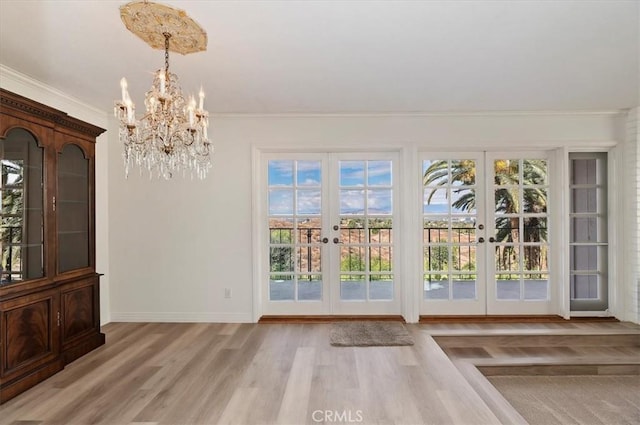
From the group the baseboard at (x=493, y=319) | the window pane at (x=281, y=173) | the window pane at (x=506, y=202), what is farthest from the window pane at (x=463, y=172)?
the window pane at (x=281, y=173)

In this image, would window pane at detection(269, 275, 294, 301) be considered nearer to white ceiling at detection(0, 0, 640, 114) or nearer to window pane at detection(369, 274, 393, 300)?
window pane at detection(369, 274, 393, 300)

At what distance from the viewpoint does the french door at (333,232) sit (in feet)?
13.4

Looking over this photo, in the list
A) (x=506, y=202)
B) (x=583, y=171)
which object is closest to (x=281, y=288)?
(x=506, y=202)

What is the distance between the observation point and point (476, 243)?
4.09m

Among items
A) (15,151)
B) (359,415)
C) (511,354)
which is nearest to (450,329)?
(511,354)

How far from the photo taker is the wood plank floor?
2.17m

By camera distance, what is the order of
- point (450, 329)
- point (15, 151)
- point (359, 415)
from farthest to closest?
point (450, 329)
point (15, 151)
point (359, 415)

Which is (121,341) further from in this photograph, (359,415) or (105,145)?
(359,415)

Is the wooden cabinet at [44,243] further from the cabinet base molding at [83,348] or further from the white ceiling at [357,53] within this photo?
the white ceiling at [357,53]

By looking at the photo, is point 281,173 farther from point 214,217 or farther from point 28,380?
point 28,380

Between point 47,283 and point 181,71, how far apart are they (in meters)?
2.08

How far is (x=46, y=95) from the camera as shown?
3.26 metres

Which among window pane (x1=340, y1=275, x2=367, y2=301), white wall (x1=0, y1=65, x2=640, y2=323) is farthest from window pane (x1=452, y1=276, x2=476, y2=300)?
white wall (x1=0, y1=65, x2=640, y2=323)

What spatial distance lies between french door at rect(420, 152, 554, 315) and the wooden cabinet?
11.9 feet
